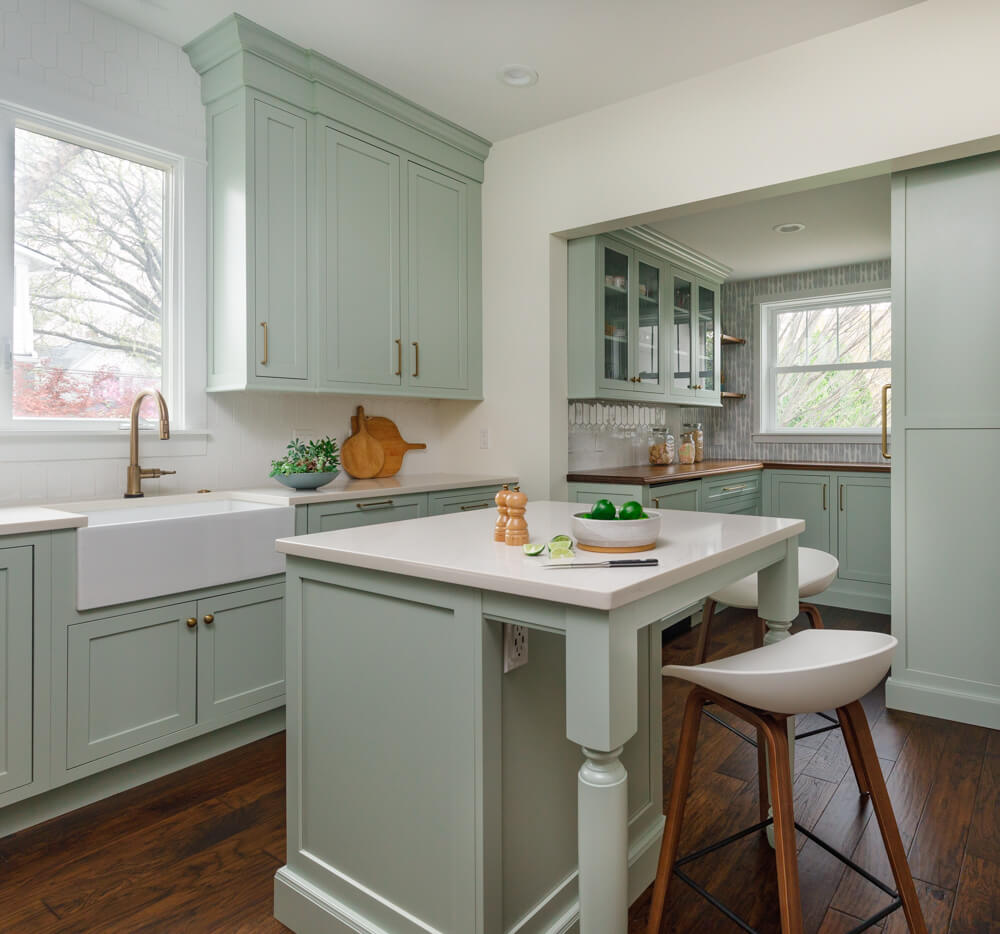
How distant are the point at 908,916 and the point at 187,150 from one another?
3405 millimetres

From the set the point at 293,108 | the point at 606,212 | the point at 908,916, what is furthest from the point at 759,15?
the point at 908,916

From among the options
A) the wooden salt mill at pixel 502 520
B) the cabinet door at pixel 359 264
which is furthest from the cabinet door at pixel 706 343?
the wooden salt mill at pixel 502 520

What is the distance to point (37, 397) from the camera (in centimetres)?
254

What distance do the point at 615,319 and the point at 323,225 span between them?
1747 mm

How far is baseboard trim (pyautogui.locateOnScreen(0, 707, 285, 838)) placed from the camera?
79.9 inches

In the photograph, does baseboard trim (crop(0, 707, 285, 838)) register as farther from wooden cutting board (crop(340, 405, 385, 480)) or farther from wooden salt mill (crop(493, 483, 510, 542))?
wooden salt mill (crop(493, 483, 510, 542))

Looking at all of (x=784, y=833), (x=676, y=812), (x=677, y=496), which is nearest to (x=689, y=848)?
(x=676, y=812)

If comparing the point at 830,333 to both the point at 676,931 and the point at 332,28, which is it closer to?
the point at 332,28

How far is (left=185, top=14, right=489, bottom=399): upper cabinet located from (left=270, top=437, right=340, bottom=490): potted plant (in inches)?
10.8

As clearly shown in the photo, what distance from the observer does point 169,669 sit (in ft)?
7.50

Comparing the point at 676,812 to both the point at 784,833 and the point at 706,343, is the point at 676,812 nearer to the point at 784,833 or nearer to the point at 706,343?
the point at 784,833

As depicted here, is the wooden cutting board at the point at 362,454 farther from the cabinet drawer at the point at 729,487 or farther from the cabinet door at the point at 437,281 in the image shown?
the cabinet drawer at the point at 729,487

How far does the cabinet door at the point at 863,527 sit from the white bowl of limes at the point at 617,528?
12.5 ft

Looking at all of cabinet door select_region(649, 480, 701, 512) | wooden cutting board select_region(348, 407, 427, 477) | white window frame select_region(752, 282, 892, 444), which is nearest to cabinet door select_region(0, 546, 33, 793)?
wooden cutting board select_region(348, 407, 427, 477)
